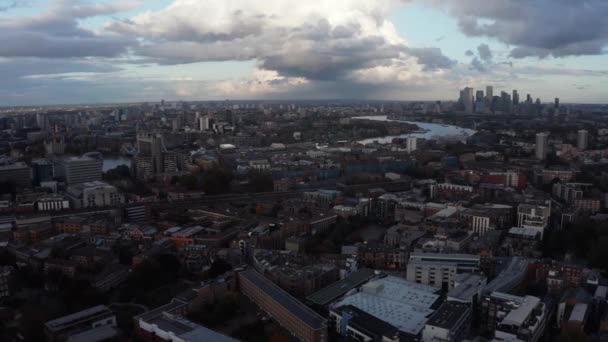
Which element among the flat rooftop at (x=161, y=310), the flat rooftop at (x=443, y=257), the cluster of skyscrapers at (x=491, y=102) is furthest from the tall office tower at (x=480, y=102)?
the flat rooftop at (x=161, y=310)

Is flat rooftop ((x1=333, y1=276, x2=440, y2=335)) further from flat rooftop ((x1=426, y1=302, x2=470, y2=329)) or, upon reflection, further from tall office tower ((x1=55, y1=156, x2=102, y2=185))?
tall office tower ((x1=55, y1=156, x2=102, y2=185))

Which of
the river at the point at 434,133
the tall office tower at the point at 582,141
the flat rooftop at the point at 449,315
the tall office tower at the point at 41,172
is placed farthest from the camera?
the river at the point at 434,133

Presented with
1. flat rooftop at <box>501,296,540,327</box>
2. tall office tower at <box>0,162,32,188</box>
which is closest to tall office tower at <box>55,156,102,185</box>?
tall office tower at <box>0,162,32,188</box>

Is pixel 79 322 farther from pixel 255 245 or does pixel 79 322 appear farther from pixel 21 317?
pixel 255 245

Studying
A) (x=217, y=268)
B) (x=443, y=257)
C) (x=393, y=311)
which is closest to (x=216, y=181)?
(x=217, y=268)

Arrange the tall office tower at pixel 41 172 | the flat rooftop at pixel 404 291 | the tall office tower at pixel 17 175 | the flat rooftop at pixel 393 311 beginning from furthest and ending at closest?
the tall office tower at pixel 41 172 → the tall office tower at pixel 17 175 → the flat rooftop at pixel 404 291 → the flat rooftop at pixel 393 311

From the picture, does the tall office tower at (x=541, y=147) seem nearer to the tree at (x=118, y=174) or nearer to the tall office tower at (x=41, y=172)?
the tree at (x=118, y=174)
